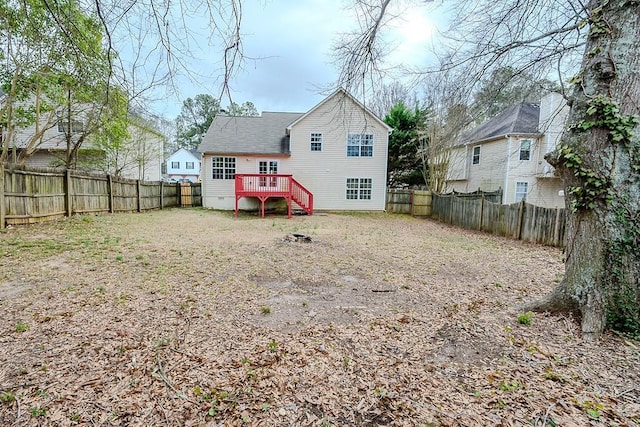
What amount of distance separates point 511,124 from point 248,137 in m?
14.0

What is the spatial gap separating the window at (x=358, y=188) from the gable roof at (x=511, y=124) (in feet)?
17.7

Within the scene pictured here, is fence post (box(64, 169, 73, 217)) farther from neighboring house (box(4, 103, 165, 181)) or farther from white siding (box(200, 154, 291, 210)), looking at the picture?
white siding (box(200, 154, 291, 210))

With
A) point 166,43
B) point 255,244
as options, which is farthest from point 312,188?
point 166,43

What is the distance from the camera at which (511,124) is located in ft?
52.3

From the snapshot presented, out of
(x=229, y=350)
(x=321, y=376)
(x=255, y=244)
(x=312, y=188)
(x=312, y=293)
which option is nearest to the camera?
(x=321, y=376)

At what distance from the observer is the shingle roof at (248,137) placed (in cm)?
1534

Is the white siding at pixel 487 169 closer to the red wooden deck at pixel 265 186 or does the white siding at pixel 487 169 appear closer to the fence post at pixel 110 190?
the red wooden deck at pixel 265 186

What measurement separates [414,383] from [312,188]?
1415cm

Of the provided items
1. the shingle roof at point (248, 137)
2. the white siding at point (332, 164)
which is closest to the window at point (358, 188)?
the white siding at point (332, 164)

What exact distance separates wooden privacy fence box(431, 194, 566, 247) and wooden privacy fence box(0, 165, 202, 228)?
A: 1362 cm

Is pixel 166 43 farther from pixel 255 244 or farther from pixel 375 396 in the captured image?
pixel 255 244

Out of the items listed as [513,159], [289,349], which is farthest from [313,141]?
[289,349]

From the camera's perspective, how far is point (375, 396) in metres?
2.18

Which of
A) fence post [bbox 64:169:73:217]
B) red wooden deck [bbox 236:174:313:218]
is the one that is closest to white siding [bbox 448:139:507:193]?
red wooden deck [bbox 236:174:313:218]
